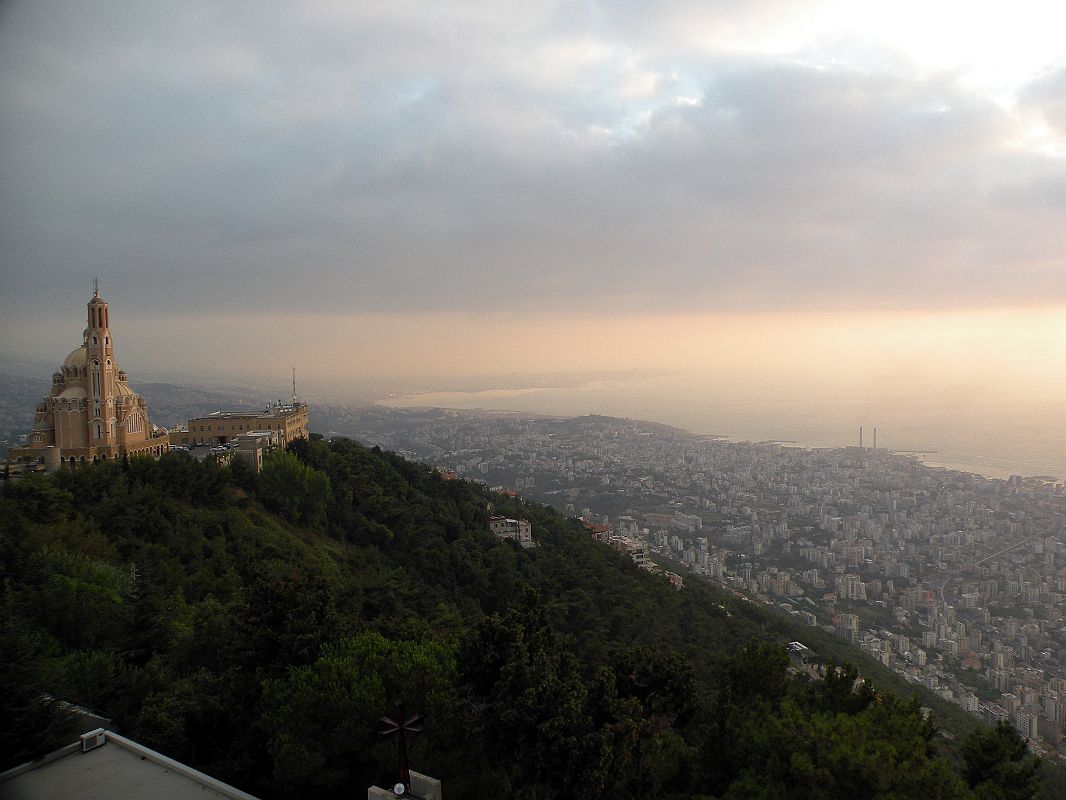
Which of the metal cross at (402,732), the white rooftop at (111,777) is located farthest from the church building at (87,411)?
the metal cross at (402,732)

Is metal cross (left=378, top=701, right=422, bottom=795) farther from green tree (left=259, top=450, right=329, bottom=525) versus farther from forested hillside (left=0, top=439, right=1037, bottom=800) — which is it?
green tree (left=259, top=450, right=329, bottom=525)

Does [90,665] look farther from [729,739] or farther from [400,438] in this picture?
[400,438]

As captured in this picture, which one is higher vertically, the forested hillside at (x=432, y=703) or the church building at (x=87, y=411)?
the church building at (x=87, y=411)

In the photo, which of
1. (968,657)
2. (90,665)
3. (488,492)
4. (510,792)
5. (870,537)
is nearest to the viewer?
(510,792)

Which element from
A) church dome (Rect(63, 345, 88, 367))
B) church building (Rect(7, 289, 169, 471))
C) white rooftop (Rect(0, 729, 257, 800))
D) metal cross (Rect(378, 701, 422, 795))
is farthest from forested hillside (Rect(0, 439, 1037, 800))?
church dome (Rect(63, 345, 88, 367))

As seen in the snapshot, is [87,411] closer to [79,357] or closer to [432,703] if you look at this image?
[79,357]

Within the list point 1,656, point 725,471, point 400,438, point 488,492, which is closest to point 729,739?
point 1,656

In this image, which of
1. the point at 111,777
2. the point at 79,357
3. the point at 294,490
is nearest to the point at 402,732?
the point at 111,777

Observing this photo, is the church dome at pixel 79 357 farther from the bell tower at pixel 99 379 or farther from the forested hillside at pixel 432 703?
the forested hillside at pixel 432 703
